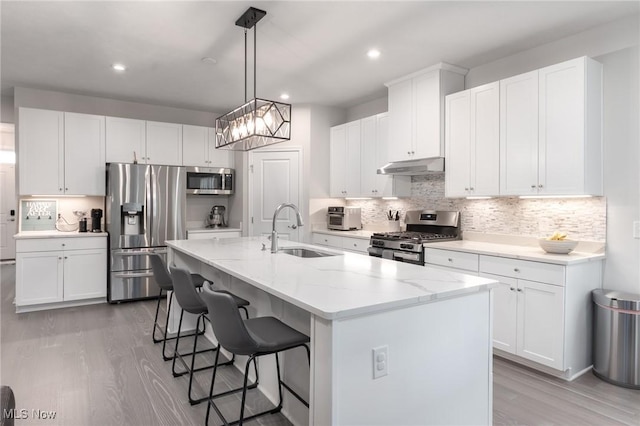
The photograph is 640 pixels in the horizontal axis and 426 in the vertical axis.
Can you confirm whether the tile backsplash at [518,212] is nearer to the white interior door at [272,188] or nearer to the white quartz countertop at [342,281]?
the white interior door at [272,188]

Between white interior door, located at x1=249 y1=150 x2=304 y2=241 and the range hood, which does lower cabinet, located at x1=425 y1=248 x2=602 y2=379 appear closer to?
the range hood

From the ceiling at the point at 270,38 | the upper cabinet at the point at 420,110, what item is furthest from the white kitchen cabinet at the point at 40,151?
the upper cabinet at the point at 420,110

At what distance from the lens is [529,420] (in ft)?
7.45

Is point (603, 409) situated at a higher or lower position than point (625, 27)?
lower

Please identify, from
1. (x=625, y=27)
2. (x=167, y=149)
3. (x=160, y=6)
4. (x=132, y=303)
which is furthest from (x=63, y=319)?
(x=625, y=27)

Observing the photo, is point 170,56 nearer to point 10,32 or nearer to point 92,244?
point 10,32

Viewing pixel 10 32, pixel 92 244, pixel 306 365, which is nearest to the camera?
pixel 306 365

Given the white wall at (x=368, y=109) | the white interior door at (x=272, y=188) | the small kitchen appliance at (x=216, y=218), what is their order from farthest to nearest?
the small kitchen appliance at (x=216, y=218) < the white interior door at (x=272, y=188) < the white wall at (x=368, y=109)

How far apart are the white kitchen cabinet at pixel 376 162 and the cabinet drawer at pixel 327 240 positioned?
2.25 feet

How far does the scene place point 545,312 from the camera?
282cm

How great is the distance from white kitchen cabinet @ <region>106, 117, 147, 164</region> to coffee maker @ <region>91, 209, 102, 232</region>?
0.68 meters

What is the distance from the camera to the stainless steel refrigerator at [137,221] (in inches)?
190

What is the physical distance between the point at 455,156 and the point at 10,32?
4.09 metres

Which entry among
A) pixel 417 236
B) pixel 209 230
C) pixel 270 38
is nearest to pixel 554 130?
pixel 417 236
